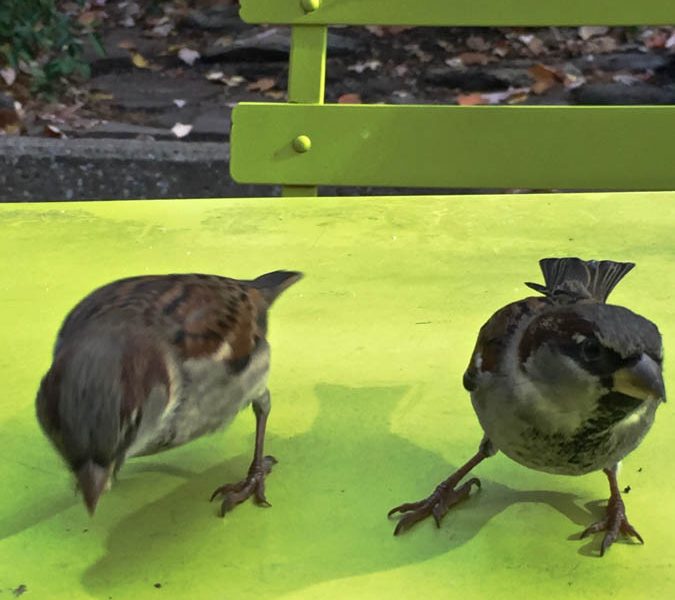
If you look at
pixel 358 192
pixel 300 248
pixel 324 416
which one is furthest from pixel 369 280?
pixel 358 192

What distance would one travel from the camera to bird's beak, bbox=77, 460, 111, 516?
0.99m

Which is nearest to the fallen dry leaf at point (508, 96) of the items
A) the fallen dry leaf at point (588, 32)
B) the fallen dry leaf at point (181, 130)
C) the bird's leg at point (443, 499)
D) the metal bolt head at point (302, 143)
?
the fallen dry leaf at point (588, 32)

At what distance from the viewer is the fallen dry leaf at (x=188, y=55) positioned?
17.2ft

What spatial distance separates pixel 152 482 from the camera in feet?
4.19

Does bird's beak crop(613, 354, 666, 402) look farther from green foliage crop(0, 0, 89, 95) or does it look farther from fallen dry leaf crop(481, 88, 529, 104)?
green foliage crop(0, 0, 89, 95)

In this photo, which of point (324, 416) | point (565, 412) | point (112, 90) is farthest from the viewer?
point (112, 90)

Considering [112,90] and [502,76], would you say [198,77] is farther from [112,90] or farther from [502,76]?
[502,76]

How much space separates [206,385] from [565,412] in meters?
0.38

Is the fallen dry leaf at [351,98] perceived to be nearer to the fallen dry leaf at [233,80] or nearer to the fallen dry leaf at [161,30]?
the fallen dry leaf at [233,80]

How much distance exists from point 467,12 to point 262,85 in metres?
3.00

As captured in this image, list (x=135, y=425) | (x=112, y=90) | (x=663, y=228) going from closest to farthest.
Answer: (x=135, y=425)
(x=663, y=228)
(x=112, y=90)

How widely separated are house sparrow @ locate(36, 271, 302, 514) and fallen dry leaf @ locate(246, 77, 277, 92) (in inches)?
145

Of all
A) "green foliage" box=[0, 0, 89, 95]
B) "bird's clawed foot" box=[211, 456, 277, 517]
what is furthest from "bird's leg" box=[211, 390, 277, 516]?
"green foliage" box=[0, 0, 89, 95]

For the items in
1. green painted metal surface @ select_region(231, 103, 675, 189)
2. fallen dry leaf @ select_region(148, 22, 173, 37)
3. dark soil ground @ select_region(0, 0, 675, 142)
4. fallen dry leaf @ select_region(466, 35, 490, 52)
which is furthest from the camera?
fallen dry leaf @ select_region(148, 22, 173, 37)
